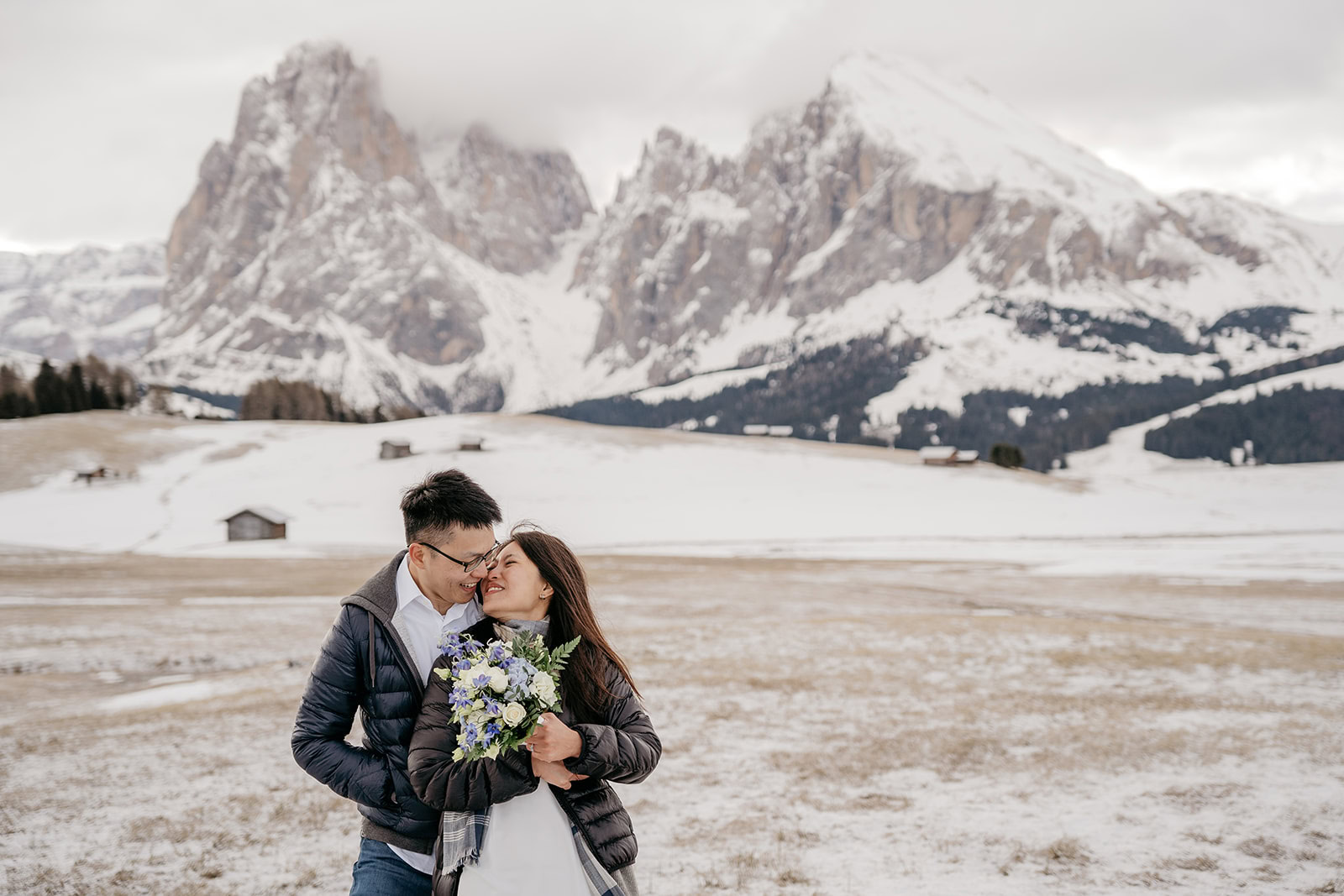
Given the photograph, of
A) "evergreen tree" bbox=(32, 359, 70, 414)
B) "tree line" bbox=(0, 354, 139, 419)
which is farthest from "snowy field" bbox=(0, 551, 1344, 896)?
"evergreen tree" bbox=(32, 359, 70, 414)

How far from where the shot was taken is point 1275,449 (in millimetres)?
192125

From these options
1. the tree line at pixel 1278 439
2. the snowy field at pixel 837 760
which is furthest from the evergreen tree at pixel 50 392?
the tree line at pixel 1278 439

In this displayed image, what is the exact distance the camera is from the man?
4.41 metres

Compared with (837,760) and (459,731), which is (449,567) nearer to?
(459,731)

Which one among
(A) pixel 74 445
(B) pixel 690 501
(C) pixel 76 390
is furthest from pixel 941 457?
(C) pixel 76 390

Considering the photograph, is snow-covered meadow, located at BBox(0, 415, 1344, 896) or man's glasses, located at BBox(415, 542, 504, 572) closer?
man's glasses, located at BBox(415, 542, 504, 572)

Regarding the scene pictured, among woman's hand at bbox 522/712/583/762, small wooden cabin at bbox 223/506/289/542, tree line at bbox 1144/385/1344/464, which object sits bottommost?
small wooden cabin at bbox 223/506/289/542

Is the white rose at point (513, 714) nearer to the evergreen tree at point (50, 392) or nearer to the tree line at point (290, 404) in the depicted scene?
the evergreen tree at point (50, 392)

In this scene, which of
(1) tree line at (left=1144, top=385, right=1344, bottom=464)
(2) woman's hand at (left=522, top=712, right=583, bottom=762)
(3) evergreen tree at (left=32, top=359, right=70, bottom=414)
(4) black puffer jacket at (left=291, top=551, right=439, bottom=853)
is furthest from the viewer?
(1) tree line at (left=1144, top=385, right=1344, bottom=464)

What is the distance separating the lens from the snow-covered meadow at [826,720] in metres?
8.87

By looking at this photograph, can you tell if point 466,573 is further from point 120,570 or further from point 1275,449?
point 1275,449

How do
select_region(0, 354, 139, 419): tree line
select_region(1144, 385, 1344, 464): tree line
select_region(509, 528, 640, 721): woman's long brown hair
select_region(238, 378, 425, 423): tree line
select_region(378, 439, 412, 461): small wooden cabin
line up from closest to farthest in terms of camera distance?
select_region(509, 528, 640, 721): woman's long brown hair, select_region(378, 439, 412, 461): small wooden cabin, select_region(0, 354, 139, 419): tree line, select_region(238, 378, 425, 423): tree line, select_region(1144, 385, 1344, 464): tree line

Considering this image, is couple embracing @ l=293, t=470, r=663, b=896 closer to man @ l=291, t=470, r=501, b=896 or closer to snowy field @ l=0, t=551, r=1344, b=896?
man @ l=291, t=470, r=501, b=896

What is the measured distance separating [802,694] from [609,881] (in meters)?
12.5
